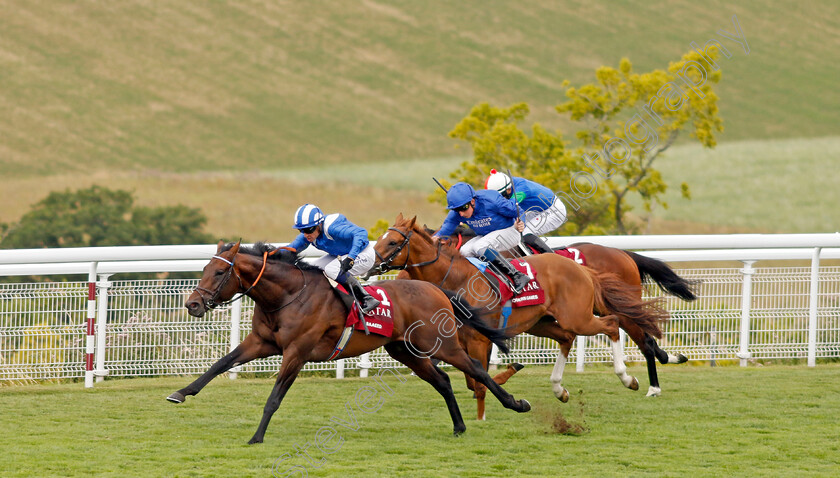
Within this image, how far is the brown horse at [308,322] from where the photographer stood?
19.0ft

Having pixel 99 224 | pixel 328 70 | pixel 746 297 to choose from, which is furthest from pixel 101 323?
pixel 328 70

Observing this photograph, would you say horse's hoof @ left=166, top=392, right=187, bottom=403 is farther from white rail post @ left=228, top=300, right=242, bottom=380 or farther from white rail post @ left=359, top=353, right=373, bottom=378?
white rail post @ left=359, top=353, right=373, bottom=378

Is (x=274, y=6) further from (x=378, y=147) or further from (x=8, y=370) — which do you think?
(x=8, y=370)

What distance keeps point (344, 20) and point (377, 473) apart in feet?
141

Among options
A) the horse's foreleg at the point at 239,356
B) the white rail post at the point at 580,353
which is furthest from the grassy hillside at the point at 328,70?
the horse's foreleg at the point at 239,356

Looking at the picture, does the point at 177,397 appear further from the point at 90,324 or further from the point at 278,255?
the point at 90,324

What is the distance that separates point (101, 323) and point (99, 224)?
826 inches

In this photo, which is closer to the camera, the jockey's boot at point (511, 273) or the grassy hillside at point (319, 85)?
the jockey's boot at point (511, 273)

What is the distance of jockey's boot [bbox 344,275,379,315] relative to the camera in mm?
5906

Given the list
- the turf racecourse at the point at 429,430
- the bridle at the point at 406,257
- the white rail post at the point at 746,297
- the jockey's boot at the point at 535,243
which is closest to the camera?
the turf racecourse at the point at 429,430

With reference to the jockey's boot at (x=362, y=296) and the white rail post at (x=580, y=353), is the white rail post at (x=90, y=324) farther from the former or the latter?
the white rail post at (x=580, y=353)

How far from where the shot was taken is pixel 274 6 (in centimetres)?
4619

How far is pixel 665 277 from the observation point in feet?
26.1

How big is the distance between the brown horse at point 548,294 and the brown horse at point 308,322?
385 mm
